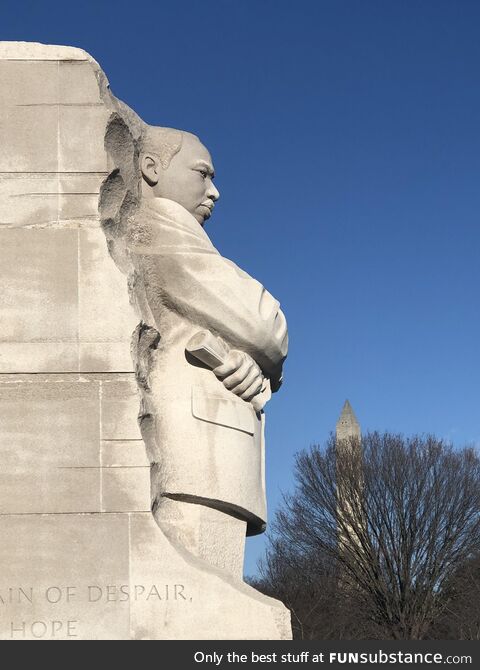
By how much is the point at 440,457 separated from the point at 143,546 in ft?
114

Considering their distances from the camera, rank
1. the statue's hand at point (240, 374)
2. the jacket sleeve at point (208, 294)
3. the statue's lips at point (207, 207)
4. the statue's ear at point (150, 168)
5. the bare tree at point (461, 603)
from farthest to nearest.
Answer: the bare tree at point (461, 603) < the statue's lips at point (207, 207) < the statue's ear at point (150, 168) < the jacket sleeve at point (208, 294) < the statue's hand at point (240, 374)

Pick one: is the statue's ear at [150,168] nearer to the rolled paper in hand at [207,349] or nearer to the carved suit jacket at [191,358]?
the carved suit jacket at [191,358]

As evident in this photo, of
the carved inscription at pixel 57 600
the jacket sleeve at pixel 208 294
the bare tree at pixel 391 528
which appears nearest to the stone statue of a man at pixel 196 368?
the jacket sleeve at pixel 208 294

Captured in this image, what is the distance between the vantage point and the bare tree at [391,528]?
124 feet

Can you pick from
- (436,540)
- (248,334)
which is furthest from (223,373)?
(436,540)

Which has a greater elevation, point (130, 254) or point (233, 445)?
point (130, 254)

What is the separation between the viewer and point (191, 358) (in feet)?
25.1

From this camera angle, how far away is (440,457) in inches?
1601

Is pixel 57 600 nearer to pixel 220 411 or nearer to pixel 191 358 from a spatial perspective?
pixel 220 411

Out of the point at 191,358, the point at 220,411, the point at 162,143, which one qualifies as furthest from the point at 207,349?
the point at 162,143

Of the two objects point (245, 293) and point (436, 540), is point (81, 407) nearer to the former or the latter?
point (245, 293)

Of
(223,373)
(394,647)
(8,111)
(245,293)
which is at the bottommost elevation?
(394,647)

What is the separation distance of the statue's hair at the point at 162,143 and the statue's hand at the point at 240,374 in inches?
60.1

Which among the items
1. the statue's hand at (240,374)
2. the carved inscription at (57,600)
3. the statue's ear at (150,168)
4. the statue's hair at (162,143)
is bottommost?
the carved inscription at (57,600)
